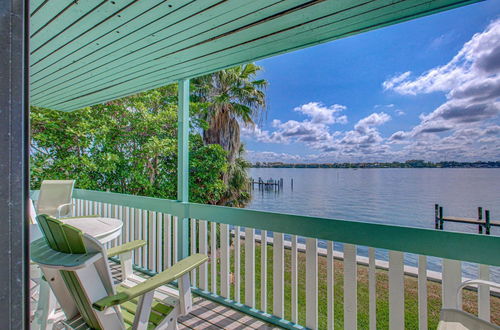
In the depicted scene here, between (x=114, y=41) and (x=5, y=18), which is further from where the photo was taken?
(x=114, y=41)

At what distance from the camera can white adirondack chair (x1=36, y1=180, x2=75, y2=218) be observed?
4.15 m

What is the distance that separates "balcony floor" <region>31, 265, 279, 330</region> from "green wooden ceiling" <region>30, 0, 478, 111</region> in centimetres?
236

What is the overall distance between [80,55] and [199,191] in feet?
21.4

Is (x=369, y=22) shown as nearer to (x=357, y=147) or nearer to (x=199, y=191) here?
(x=199, y=191)

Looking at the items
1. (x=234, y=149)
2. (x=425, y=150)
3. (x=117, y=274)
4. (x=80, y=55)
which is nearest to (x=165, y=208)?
(x=117, y=274)

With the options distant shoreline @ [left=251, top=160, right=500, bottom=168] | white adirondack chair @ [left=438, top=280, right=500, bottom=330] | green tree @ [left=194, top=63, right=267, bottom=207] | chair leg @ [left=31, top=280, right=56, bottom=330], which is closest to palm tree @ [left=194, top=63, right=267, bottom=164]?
green tree @ [left=194, top=63, right=267, bottom=207]

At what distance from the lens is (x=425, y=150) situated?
1427 centimetres

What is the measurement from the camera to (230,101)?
966 centimetres

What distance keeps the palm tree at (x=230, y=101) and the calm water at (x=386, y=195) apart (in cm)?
235

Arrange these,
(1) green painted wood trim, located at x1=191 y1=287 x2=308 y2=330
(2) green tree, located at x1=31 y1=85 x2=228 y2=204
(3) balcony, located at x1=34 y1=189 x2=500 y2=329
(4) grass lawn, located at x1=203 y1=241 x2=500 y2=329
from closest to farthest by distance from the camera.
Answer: (3) balcony, located at x1=34 y1=189 x2=500 y2=329 → (1) green painted wood trim, located at x1=191 y1=287 x2=308 y2=330 → (4) grass lawn, located at x1=203 y1=241 x2=500 y2=329 → (2) green tree, located at x1=31 y1=85 x2=228 y2=204

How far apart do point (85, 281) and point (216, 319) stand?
1.50 meters

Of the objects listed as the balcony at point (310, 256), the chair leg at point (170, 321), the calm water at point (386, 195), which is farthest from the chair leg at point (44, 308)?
the calm water at point (386, 195)

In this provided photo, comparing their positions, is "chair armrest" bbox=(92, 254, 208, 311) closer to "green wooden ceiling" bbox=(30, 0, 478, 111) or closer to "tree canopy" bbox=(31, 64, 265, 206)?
"green wooden ceiling" bbox=(30, 0, 478, 111)

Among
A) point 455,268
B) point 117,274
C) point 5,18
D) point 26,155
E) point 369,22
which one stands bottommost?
point 117,274
